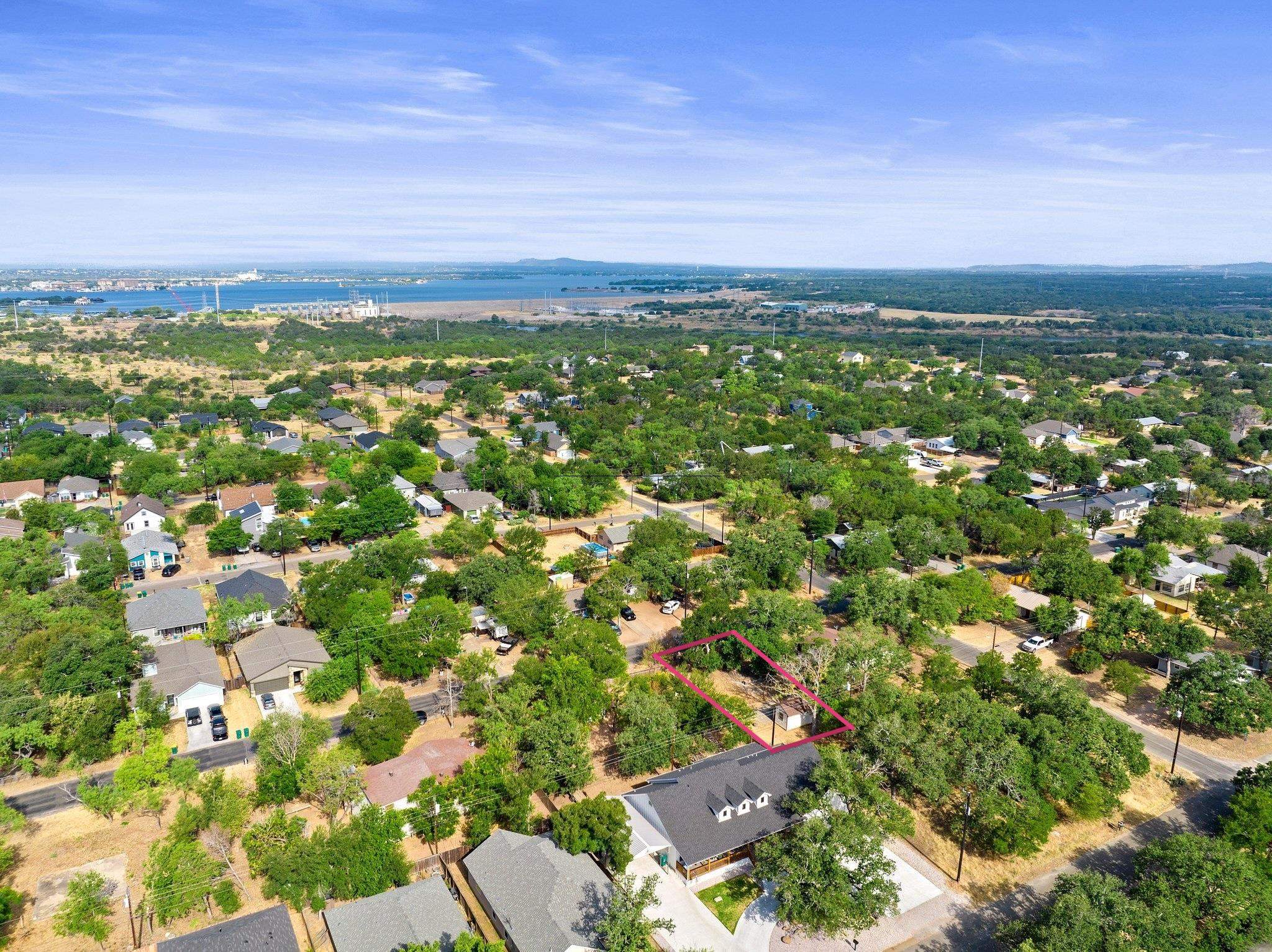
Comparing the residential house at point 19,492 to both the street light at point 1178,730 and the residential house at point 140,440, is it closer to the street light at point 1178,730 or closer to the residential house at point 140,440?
the residential house at point 140,440

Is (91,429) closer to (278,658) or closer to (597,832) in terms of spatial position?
(278,658)

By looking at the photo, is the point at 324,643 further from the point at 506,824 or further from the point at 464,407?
the point at 464,407

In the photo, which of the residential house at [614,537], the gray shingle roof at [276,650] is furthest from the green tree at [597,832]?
the residential house at [614,537]

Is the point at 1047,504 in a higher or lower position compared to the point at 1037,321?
lower

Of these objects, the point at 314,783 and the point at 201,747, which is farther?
the point at 201,747

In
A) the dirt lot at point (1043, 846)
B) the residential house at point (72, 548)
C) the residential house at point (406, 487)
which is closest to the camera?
the dirt lot at point (1043, 846)

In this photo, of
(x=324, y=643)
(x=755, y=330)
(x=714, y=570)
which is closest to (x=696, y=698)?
(x=714, y=570)
